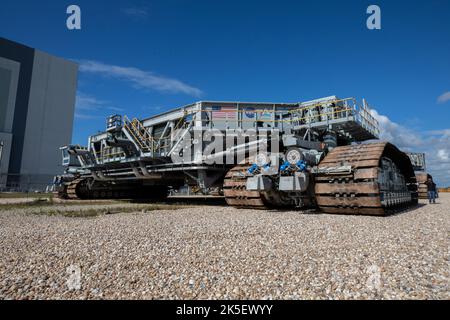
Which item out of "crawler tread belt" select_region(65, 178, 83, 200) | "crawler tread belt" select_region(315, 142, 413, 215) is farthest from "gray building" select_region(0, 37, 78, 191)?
"crawler tread belt" select_region(315, 142, 413, 215)

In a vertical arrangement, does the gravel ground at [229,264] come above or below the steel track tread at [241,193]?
below

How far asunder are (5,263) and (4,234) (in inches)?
107

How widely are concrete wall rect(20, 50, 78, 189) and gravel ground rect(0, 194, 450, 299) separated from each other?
2151 inches

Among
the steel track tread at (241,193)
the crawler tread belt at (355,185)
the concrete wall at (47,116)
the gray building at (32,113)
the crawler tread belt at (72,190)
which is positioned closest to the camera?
the crawler tread belt at (355,185)

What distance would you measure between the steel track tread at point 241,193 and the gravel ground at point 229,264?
4715 millimetres

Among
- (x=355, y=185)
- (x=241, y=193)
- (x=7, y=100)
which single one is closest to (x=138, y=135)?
→ (x=241, y=193)

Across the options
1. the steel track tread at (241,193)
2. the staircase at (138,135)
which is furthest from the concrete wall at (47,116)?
the steel track tread at (241,193)

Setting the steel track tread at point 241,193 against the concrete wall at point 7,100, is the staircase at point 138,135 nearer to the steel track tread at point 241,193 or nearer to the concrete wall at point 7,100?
the steel track tread at point 241,193

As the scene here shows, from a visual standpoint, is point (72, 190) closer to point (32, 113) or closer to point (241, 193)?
point (241, 193)

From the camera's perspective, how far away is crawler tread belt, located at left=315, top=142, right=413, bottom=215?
7691mm

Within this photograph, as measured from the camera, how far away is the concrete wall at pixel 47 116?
170ft

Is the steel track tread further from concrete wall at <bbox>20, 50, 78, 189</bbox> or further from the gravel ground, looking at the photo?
concrete wall at <bbox>20, 50, 78, 189</bbox>

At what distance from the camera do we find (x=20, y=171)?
49875mm

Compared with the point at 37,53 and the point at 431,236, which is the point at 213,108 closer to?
the point at 431,236
